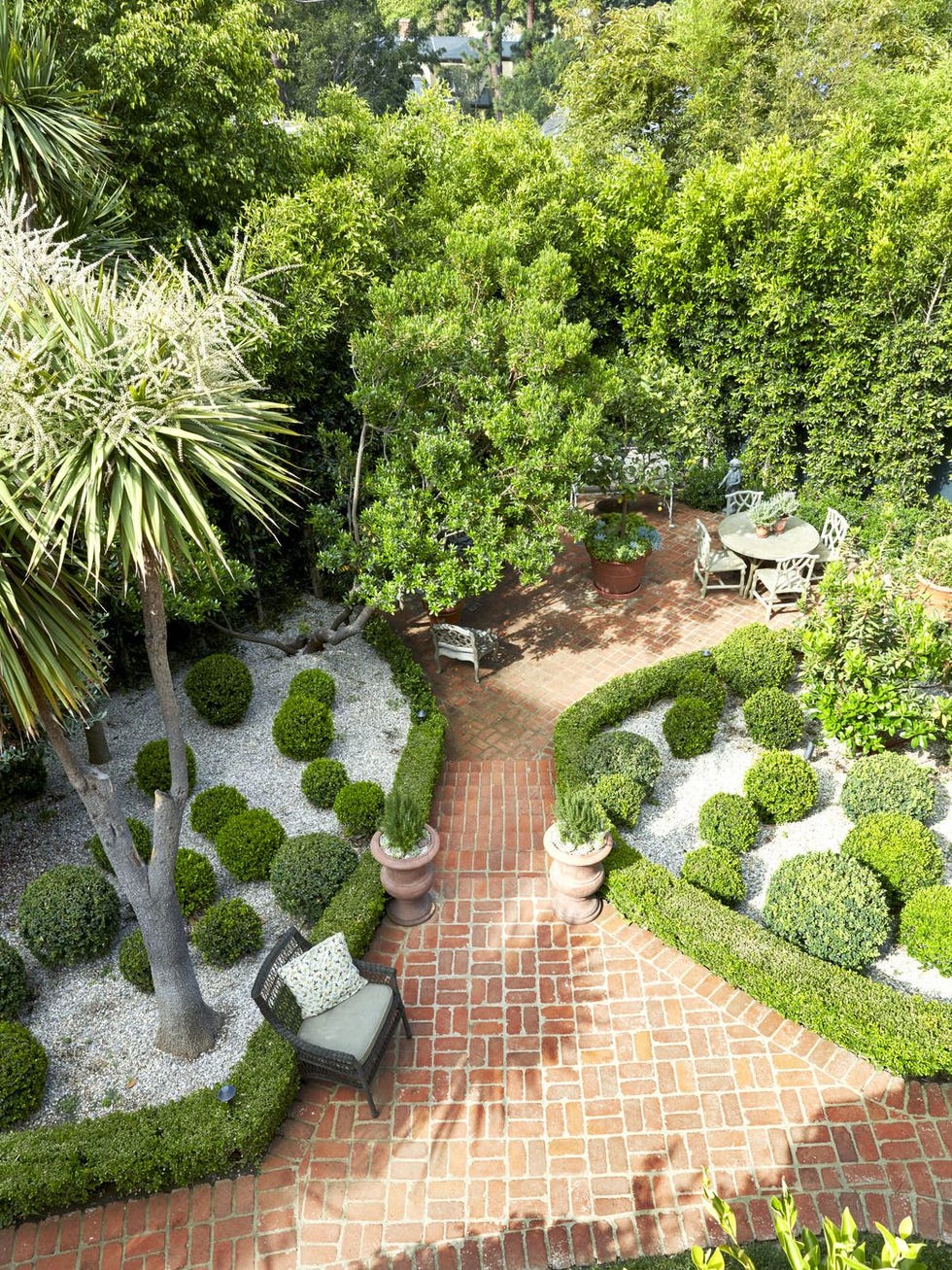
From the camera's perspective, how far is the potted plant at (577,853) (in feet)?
25.0

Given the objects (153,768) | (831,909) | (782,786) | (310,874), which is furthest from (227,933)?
(782,786)

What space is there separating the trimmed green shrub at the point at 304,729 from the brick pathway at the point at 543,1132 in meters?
2.51

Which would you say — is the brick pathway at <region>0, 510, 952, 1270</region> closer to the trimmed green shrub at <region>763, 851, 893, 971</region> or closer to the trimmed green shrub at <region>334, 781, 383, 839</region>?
the trimmed green shrub at <region>763, 851, 893, 971</region>

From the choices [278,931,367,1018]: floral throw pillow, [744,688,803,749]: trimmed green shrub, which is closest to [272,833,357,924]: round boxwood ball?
[278,931,367,1018]: floral throw pillow

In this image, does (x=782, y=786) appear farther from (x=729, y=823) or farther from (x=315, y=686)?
(x=315, y=686)

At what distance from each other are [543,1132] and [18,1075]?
4047 millimetres

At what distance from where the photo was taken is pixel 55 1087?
22.3 ft

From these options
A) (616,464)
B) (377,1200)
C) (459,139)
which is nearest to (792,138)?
(459,139)

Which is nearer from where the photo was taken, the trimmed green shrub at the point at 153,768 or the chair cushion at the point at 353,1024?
the chair cushion at the point at 353,1024

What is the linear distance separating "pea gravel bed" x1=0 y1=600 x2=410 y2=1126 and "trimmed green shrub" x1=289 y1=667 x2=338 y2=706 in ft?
1.48

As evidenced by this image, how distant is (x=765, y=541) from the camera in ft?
41.2

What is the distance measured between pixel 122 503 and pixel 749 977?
241 inches

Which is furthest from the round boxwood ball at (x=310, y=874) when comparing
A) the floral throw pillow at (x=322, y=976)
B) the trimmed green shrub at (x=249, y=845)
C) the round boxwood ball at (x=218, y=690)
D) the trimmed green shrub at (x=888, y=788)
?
the trimmed green shrub at (x=888, y=788)

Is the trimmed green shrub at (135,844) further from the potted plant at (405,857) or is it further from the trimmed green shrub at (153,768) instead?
the potted plant at (405,857)
